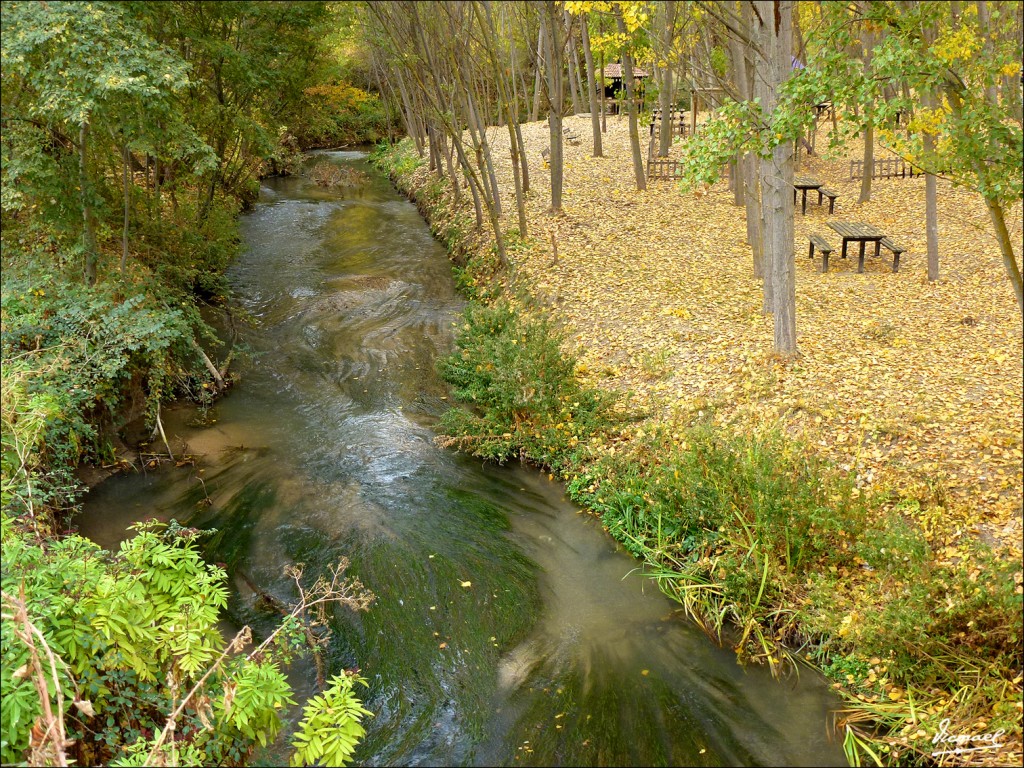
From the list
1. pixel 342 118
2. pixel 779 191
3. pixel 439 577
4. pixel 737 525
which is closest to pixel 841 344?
pixel 779 191

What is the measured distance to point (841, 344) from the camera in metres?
10.4

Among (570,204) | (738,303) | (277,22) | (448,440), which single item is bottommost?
(448,440)

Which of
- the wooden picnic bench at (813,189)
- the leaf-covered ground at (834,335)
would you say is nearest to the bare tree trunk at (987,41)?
the leaf-covered ground at (834,335)

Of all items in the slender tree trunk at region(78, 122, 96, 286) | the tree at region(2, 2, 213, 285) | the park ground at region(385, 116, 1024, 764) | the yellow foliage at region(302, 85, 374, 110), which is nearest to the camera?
the park ground at region(385, 116, 1024, 764)

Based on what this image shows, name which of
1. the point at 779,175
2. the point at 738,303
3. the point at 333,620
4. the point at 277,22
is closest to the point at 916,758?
the point at 333,620

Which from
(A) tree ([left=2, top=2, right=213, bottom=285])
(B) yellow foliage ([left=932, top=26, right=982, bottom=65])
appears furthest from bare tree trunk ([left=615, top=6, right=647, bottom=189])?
(B) yellow foliage ([left=932, top=26, right=982, bottom=65])

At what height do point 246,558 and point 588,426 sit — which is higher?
point 588,426

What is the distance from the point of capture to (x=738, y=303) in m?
12.8

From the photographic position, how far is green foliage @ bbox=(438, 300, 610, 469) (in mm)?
10266

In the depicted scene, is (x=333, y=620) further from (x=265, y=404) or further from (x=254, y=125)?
(x=254, y=125)

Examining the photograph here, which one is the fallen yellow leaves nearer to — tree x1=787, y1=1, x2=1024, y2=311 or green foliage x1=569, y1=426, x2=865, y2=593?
green foliage x1=569, y1=426, x2=865, y2=593

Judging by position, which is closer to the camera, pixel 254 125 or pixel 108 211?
pixel 108 211

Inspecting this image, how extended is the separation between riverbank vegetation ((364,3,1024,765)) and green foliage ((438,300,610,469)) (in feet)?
0.17

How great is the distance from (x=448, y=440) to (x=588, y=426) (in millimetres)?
2138
